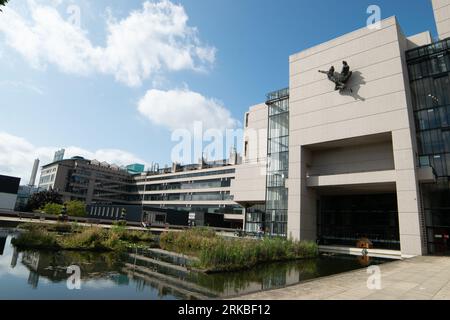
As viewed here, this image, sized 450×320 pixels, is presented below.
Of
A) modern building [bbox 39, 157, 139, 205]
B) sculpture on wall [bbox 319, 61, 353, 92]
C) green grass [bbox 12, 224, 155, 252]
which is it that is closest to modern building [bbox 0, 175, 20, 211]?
modern building [bbox 39, 157, 139, 205]

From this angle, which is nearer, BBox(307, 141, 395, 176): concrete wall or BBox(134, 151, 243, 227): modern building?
BBox(307, 141, 395, 176): concrete wall

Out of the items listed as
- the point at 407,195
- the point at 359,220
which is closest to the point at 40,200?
the point at 359,220

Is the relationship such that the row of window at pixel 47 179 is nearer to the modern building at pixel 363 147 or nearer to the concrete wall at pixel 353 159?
the modern building at pixel 363 147

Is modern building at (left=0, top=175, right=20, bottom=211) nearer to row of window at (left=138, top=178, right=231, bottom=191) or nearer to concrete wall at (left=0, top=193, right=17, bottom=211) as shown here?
concrete wall at (left=0, top=193, right=17, bottom=211)

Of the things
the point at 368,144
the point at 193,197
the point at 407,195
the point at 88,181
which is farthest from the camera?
the point at 88,181

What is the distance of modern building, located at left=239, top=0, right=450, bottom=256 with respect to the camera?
24734 millimetres

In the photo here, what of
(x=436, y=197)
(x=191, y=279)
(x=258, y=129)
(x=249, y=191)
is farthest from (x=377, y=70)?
(x=191, y=279)

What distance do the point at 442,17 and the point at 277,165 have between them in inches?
922

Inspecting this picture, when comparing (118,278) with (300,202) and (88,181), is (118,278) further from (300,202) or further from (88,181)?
(88,181)

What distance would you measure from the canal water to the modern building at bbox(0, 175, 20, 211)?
194ft

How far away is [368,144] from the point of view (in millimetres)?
30000

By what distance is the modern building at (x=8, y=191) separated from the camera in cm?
6178

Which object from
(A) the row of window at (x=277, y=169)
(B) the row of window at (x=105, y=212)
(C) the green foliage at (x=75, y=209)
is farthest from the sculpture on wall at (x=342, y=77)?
(C) the green foliage at (x=75, y=209)
